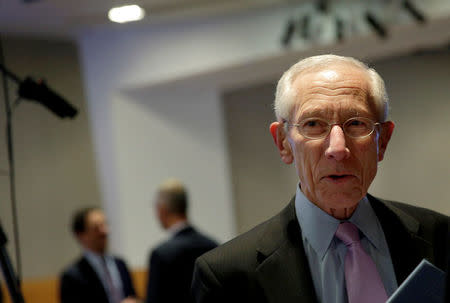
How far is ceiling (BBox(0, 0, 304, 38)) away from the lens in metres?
2.23

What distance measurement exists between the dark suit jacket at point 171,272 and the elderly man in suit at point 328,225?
2.14 metres

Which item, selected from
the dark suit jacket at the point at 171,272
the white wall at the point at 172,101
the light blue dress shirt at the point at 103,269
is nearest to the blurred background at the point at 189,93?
the white wall at the point at 172,101

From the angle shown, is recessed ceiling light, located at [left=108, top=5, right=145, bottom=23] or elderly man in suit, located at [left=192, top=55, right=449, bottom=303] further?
recessed ceiling light, located at [left=108, top=5, right=145, bottom=23]

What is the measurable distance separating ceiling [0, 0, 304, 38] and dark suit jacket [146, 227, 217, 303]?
126 centimetres

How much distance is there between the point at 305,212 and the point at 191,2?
4.43m

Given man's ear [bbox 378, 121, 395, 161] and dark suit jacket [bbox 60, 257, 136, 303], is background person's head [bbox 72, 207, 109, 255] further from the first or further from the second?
man's ear [bbox 378, 121, 395, 161]

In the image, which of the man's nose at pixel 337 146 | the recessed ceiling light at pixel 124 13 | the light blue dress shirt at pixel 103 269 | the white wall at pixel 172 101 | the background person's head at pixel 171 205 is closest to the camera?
the man's nose at pixel 337 146

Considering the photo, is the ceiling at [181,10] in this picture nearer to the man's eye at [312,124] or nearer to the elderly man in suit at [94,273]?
the elderly man in suit at [94,273]

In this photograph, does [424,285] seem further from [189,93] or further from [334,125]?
[189,93]

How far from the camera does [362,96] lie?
1537 millimetres

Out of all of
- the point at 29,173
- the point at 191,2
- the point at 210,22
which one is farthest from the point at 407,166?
the point at 210,22

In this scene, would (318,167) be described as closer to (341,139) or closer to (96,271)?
(341,139)

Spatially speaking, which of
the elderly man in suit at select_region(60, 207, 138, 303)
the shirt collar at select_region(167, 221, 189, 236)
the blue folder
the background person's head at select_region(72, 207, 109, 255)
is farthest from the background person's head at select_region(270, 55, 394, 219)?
the background person's head at select_region(72, 207, 109, 255)

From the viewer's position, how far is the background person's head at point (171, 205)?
13.6ft
